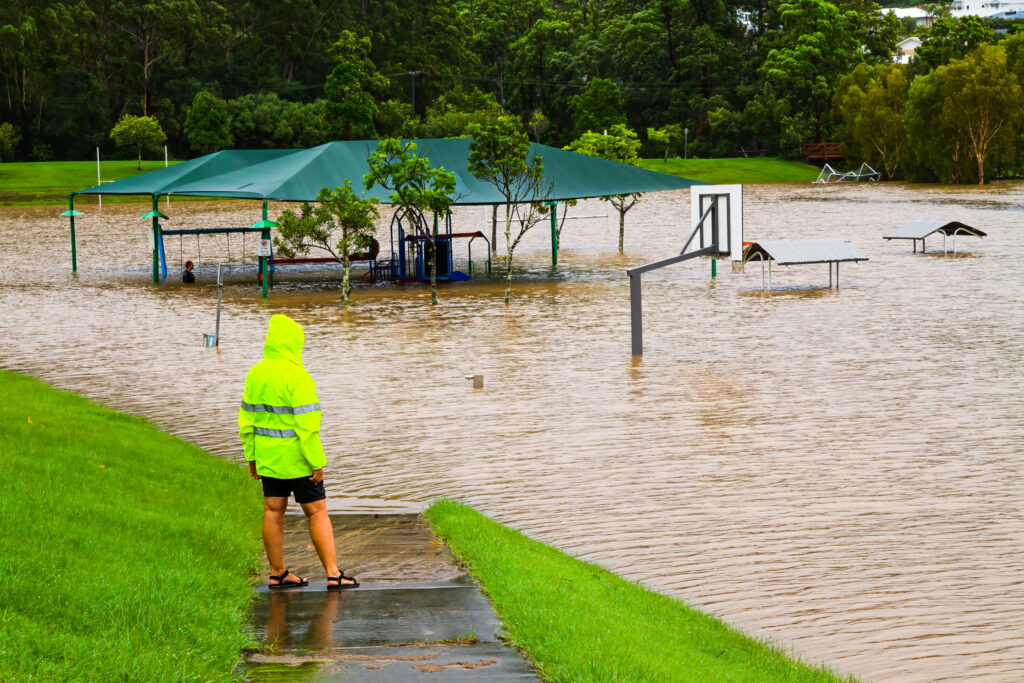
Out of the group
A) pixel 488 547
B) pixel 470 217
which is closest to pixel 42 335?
pixel 488 547

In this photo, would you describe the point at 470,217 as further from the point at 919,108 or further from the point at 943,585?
the point at 943,585

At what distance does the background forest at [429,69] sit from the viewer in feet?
301

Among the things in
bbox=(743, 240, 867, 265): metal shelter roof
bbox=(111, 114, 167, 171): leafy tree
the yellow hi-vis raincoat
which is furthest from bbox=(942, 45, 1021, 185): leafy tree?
the yellow hi-vis raincoat

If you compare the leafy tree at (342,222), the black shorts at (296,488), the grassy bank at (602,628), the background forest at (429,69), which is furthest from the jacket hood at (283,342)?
the background forest at (429,69)

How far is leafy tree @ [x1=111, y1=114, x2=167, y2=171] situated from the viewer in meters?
84.8

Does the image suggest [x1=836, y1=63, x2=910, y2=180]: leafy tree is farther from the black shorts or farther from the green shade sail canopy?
the black shorts

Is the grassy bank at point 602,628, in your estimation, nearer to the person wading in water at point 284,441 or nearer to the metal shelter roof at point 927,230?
the person wading in water at point 284,441

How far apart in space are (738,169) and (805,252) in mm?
69164

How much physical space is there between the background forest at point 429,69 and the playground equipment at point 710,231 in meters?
65.2

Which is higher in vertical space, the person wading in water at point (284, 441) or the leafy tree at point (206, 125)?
the leafy tree at point (206, 125)

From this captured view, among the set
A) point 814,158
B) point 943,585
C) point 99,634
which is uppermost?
point 814,158

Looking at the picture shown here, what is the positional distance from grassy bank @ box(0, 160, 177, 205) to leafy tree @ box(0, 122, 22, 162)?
73.3 inches

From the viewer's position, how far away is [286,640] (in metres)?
6.38

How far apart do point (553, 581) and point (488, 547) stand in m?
0.94
